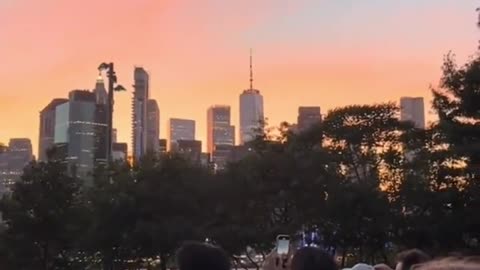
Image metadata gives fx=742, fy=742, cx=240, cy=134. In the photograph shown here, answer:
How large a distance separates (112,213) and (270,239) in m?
5.62

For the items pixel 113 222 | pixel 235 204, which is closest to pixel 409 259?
pixel 235 204

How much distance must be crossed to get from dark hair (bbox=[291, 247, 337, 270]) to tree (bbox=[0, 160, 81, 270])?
23.1 metres

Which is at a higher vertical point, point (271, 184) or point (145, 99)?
point (145, 99)

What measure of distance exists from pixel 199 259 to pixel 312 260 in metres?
0.58

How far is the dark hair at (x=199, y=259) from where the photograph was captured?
3777mm

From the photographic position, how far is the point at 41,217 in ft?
84.4

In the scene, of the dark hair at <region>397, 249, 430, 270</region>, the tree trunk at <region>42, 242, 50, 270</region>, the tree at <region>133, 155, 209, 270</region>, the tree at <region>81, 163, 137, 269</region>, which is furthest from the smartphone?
the tree trunk at <region>42, 242, 50, 270</region>

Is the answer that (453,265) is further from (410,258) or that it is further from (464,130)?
(464,130)

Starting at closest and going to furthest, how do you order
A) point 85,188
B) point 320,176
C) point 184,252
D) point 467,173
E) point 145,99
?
1. point 184,252
2. point 467,173
3. point 320,176
4. point 85,188
5. point 145,99

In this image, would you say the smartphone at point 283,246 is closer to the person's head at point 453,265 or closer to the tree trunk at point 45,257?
the person's head at point 453,265

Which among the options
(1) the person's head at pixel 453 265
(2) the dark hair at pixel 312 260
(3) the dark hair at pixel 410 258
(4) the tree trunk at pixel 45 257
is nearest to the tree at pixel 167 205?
(4) the tree trunk at pixel 45 257

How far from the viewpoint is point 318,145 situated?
2906 centimetres

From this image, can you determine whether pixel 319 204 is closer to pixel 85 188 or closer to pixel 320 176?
pixel 320 176

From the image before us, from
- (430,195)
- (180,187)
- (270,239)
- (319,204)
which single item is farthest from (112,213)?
(430,195)
